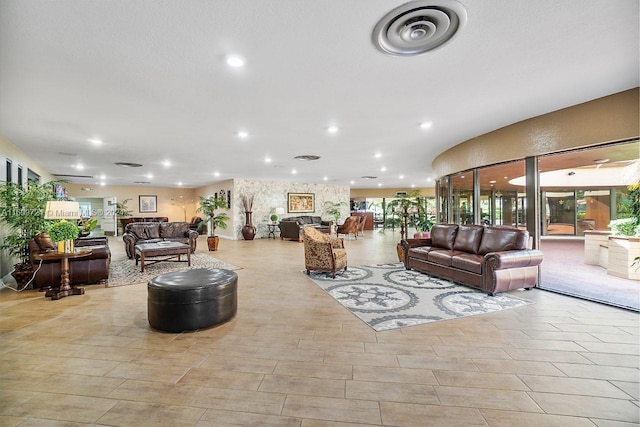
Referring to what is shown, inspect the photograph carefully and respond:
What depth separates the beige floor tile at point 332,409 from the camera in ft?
5.46

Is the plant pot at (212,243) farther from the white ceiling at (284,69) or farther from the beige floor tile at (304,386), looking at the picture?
the beige floor tile at (304,386)

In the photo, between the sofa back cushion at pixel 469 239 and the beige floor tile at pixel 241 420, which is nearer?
the beige floor tile at pixel 241 420

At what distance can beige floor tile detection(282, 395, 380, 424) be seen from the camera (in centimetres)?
166

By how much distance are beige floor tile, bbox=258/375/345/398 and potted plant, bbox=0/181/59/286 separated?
Result: 4.75m

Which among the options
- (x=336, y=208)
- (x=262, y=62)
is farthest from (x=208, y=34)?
(x=336, y=208)

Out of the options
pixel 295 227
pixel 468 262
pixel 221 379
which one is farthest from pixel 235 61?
pixel 295 227

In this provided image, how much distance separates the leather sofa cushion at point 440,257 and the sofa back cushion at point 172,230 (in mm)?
6499

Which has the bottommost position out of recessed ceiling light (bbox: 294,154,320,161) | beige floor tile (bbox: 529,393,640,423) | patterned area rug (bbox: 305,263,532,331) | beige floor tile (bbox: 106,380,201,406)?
beige floor tile (bbox: 529,393,640,423)

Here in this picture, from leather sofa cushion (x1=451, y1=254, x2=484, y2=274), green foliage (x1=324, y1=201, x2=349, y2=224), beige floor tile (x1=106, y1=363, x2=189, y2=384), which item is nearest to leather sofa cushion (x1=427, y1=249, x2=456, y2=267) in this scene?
leather sofa cushion (x1=451, y1=254, x2=484, y2=274)

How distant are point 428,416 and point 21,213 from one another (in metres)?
6.65

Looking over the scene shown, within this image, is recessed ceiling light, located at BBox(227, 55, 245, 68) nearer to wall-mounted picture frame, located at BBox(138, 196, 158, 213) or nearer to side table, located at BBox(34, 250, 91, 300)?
side table, located at BBox(34, 250, 91, 300)

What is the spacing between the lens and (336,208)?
1446cm

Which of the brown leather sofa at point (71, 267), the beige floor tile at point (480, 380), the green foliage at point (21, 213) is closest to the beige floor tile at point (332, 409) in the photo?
the beige floor tile at point (480, 380)

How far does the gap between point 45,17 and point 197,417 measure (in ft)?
9.53
